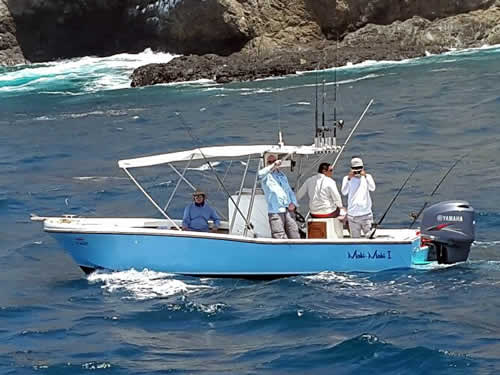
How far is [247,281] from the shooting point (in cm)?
1858

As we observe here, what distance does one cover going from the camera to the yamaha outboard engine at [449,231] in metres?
18.3

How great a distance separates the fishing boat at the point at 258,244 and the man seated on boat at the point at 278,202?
0.91 feet

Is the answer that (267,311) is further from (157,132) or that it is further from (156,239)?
(157,132)

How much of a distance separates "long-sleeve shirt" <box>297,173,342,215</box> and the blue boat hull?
32.4 inches

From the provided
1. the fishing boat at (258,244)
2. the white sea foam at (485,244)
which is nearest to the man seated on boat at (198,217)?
the fishing boat at (258,244)

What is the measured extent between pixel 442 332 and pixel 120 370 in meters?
4.72

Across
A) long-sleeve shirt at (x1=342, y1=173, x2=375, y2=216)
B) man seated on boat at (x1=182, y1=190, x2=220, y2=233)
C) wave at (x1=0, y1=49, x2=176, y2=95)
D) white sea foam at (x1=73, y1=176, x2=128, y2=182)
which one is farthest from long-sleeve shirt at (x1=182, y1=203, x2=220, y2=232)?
wave at (x1=0, y1=49, x2=176, y2=95)

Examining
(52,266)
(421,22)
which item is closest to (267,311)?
(52,266)

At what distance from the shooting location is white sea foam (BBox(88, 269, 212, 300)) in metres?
18.2

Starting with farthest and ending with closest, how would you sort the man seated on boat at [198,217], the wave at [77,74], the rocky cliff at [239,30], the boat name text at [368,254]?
the wave at [77,74] < the rocky cliff at [239,30] < the man seated on boat at [198,217] < the boat name text at [368,254]

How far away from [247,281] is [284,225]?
1178 millimetres

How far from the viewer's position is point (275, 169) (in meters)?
18.5

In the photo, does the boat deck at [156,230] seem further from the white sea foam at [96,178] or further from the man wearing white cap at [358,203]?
the white sea foam at [96,178]

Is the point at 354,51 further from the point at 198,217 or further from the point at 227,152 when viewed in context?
the point at 198,217
